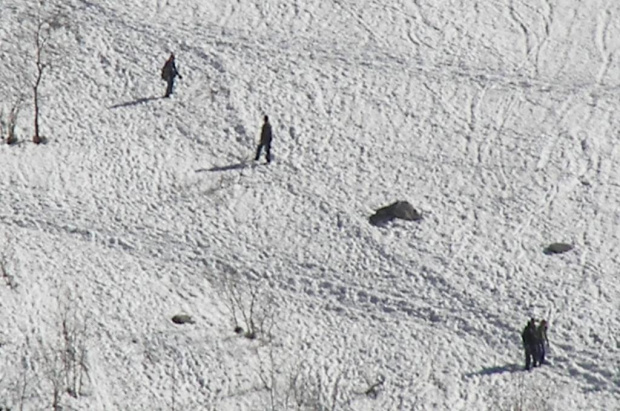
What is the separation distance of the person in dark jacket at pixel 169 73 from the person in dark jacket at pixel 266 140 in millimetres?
3598

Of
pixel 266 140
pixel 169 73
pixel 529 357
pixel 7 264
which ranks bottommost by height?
pixel 7 264

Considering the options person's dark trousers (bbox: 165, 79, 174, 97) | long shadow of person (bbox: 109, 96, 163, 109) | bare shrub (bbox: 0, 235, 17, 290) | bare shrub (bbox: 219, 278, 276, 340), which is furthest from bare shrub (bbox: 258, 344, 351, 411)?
person's dark trousers (bbox: 165, 79, 174, 97)

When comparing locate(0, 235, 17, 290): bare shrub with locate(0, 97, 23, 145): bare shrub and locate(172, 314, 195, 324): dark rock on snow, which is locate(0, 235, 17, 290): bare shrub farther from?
locate(0, 97, 23, 145): bare shrub

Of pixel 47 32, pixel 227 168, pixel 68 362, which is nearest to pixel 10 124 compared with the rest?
pixel 47 32

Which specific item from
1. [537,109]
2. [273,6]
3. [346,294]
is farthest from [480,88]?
[346,294]

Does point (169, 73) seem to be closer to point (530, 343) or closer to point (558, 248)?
point (558, 248)

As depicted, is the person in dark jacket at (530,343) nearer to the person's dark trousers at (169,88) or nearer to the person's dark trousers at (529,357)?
the person's dark trousers at (529,357)

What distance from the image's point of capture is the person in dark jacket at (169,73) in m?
38.7

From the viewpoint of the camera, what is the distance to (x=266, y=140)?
119 ft

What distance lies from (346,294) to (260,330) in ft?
8.01

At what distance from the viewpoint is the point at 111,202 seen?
34875 mm

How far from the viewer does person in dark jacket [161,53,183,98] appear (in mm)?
38719

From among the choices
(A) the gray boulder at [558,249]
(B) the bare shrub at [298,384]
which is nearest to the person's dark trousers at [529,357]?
(B) the bare shrub at [298,384]

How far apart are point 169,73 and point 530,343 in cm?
1346
